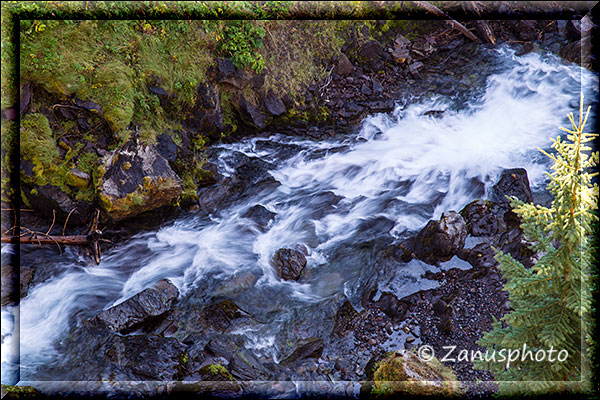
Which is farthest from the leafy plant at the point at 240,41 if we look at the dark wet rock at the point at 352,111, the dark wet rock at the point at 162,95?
the dark wet rock at the point at 352,111

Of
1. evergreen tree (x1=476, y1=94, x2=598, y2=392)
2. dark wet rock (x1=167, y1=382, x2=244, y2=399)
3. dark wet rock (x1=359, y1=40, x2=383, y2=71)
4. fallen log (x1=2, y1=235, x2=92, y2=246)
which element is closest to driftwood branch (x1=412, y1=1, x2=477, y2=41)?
dark wet rock (x1=359, y1=40, x2=383, y2=71)

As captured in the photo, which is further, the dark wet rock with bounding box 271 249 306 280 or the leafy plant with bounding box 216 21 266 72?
the leafy plant with bounding box 216 21 266 72

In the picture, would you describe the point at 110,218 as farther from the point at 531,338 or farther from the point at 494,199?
the point at 494,199

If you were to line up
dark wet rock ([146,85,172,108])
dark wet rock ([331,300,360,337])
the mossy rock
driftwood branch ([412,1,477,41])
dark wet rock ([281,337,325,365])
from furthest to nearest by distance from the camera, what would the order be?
driftwood branch ([412,1,477,41]) → dark wet rock ([146,85,172,108]) → dark wet rock ([331,300,360,337]) → dark wet rock ([281,337,325,365]) → the mossy rock

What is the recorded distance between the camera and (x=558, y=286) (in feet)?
9.95

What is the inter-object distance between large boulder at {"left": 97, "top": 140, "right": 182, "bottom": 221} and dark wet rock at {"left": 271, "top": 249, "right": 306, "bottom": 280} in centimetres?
172

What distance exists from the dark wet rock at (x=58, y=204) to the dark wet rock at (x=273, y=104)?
3.08 m

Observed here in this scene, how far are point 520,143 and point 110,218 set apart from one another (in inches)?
247

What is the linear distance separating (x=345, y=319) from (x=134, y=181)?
3247 millimetres

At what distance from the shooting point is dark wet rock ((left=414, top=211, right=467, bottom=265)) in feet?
17.4

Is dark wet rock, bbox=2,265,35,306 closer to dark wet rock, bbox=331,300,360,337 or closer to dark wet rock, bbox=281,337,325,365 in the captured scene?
dark wet rock, bbox=281,337,325,365

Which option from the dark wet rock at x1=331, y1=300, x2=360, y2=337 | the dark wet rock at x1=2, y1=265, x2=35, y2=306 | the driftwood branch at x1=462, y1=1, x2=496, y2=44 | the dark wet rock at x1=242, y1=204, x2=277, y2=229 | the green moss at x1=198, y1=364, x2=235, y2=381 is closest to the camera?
the green moss at x1=198, y1=364, x2=235, y2=381

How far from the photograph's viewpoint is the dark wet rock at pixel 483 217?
557 centimetres

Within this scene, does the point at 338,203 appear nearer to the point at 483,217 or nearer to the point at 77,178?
the point at 483,217
